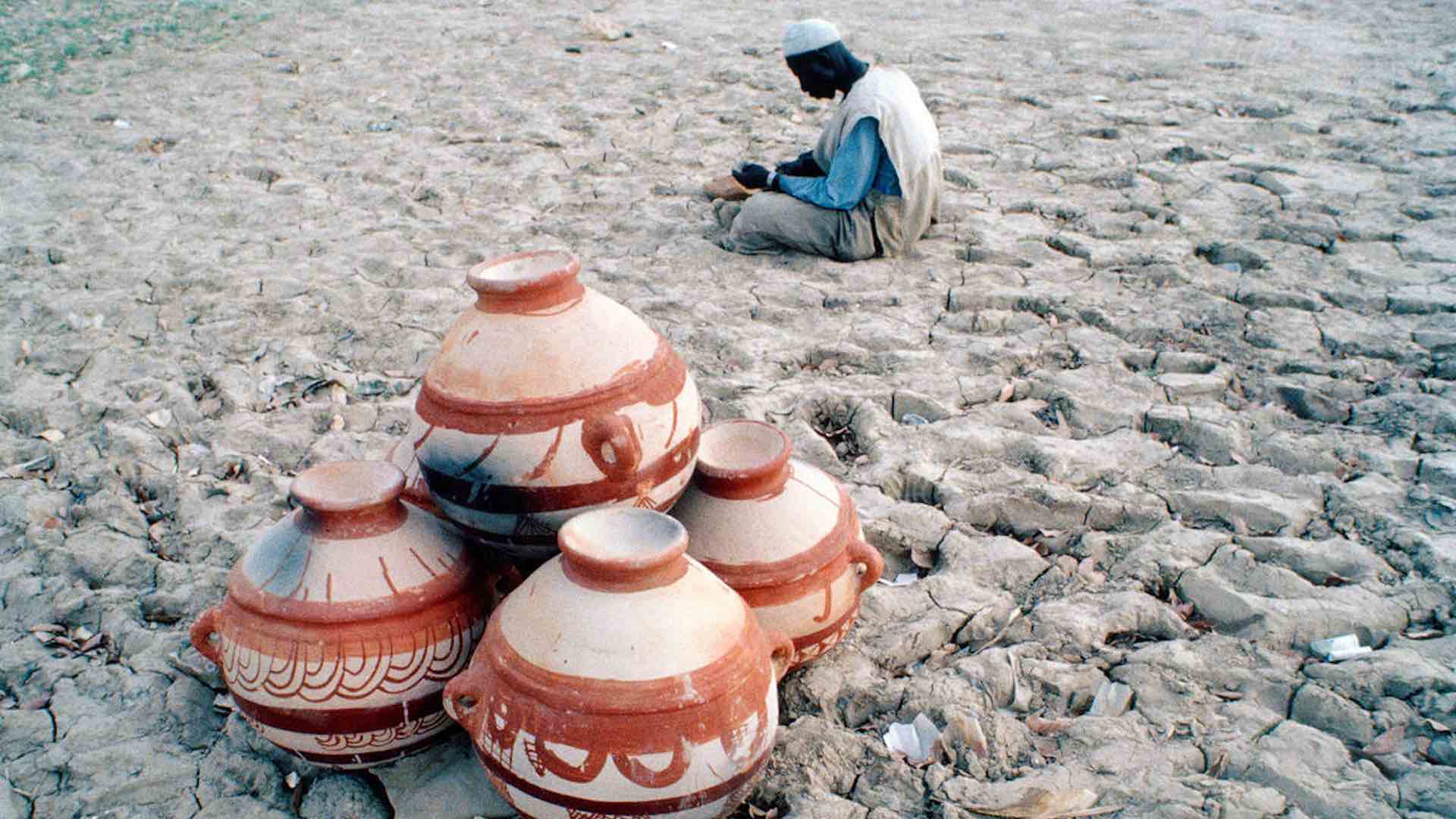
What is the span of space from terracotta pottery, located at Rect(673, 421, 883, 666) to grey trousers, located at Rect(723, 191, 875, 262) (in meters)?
2.77

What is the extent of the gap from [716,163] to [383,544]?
4.74m

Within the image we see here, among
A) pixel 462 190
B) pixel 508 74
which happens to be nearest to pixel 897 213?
pixel 462 190

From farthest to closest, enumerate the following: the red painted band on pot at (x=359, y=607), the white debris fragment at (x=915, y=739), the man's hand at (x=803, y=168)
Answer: the man's hand at (x=803, y=168)
the white debris fragment at (x=915, y=739)
the red painted band on pot at (x=359, y=607)

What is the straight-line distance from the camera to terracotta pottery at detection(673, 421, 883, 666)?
8.59 ft

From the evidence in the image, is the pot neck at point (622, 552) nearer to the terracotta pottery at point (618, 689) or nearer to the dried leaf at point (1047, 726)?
the terracotta pottery at point (618, 689)

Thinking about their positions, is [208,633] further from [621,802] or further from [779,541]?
[779,541]

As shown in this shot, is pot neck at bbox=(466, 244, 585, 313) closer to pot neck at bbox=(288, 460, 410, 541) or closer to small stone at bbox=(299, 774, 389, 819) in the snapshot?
pot neck at bbox=(288, 460, 410, 541)

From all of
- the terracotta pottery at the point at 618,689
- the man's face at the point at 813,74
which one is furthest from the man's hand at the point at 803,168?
the terracotta pottery at the point at 618,689

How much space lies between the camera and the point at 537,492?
7.67 feet

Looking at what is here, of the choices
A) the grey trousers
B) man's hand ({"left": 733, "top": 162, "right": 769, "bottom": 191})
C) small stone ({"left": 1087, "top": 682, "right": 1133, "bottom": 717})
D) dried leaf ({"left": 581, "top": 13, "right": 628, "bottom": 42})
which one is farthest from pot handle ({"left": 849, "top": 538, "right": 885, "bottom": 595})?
dried leaf ({"left": 581, "top": 13, "right": 628, "bottom": 42})

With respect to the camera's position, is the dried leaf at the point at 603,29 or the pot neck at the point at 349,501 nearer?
the pot neck at the point at 349,501

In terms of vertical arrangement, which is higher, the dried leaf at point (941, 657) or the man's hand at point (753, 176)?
the man's hand at point (753, 176)

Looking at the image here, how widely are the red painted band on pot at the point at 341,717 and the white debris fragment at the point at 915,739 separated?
3.39ft

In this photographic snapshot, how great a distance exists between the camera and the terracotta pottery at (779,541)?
2.62 metres
